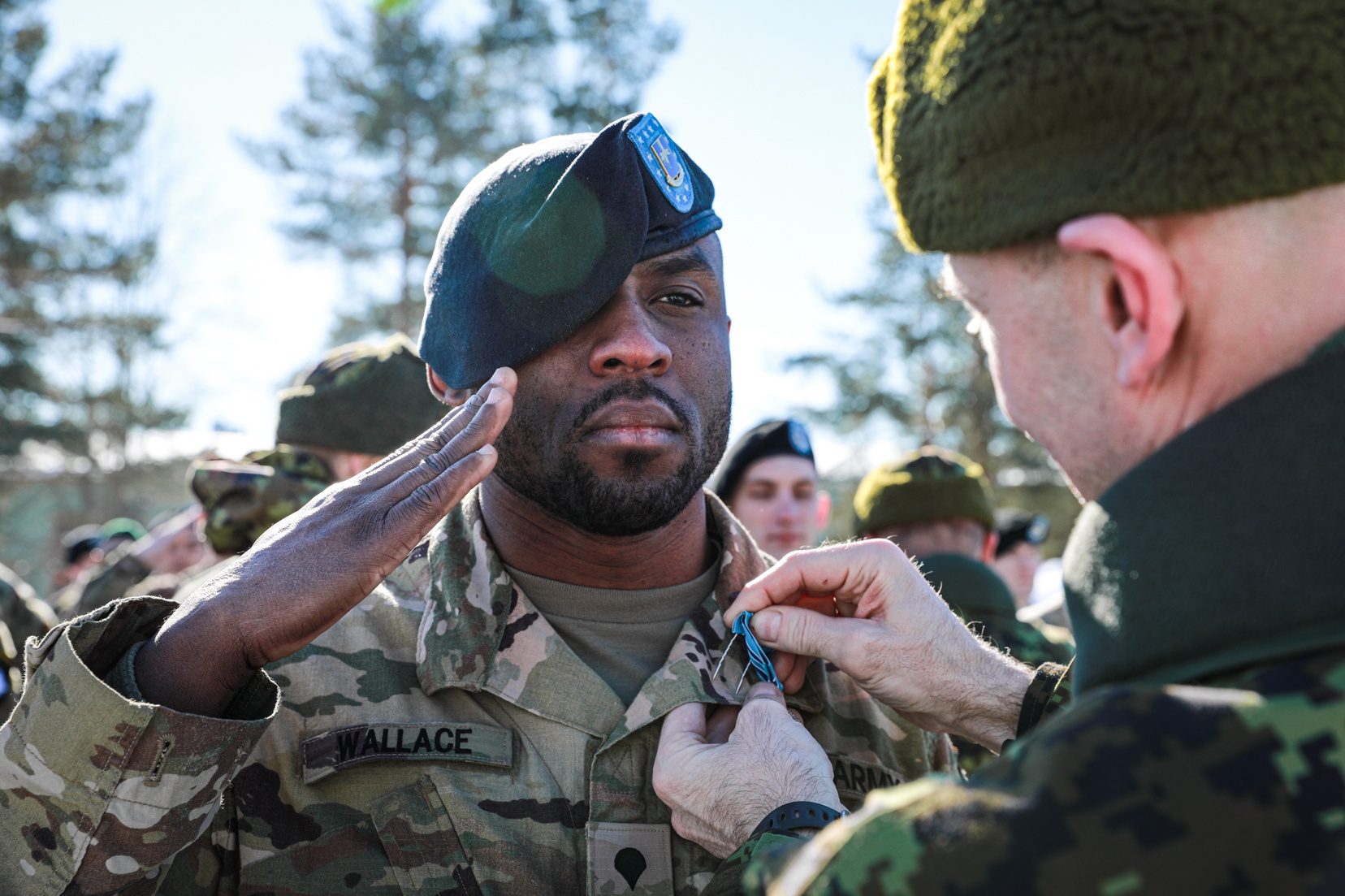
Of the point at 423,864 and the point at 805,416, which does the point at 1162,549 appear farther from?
the point at 805,416

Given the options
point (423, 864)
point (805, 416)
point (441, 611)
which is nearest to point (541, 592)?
point (441, 611)

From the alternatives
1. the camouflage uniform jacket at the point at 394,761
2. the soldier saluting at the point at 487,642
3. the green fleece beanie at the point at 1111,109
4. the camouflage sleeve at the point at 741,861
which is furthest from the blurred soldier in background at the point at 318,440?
the green fleece beanie at the point at 1111,109

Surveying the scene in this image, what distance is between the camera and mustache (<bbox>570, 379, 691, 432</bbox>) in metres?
2.51

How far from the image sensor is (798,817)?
1.88 meters

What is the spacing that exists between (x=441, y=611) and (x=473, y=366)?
0.60m

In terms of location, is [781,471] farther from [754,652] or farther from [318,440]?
[754,652]

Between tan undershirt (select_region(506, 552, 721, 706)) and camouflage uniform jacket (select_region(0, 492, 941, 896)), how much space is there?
0.08 meters

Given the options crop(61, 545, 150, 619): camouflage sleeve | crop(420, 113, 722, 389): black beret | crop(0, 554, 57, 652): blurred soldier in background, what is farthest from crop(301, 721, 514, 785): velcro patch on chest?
crop(0, 554, 57, 652): blurred soldier in background

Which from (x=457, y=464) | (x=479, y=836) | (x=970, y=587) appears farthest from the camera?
(x=970, y=587)

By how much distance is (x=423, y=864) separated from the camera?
218cm

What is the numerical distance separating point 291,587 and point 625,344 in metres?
0.98

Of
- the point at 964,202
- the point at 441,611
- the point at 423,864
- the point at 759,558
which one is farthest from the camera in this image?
the point at 759,558

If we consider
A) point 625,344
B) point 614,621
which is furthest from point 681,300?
point 614,621

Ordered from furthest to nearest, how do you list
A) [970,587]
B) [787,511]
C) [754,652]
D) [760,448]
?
[760,448] → [787,511] → [970,587] → [754,652]
